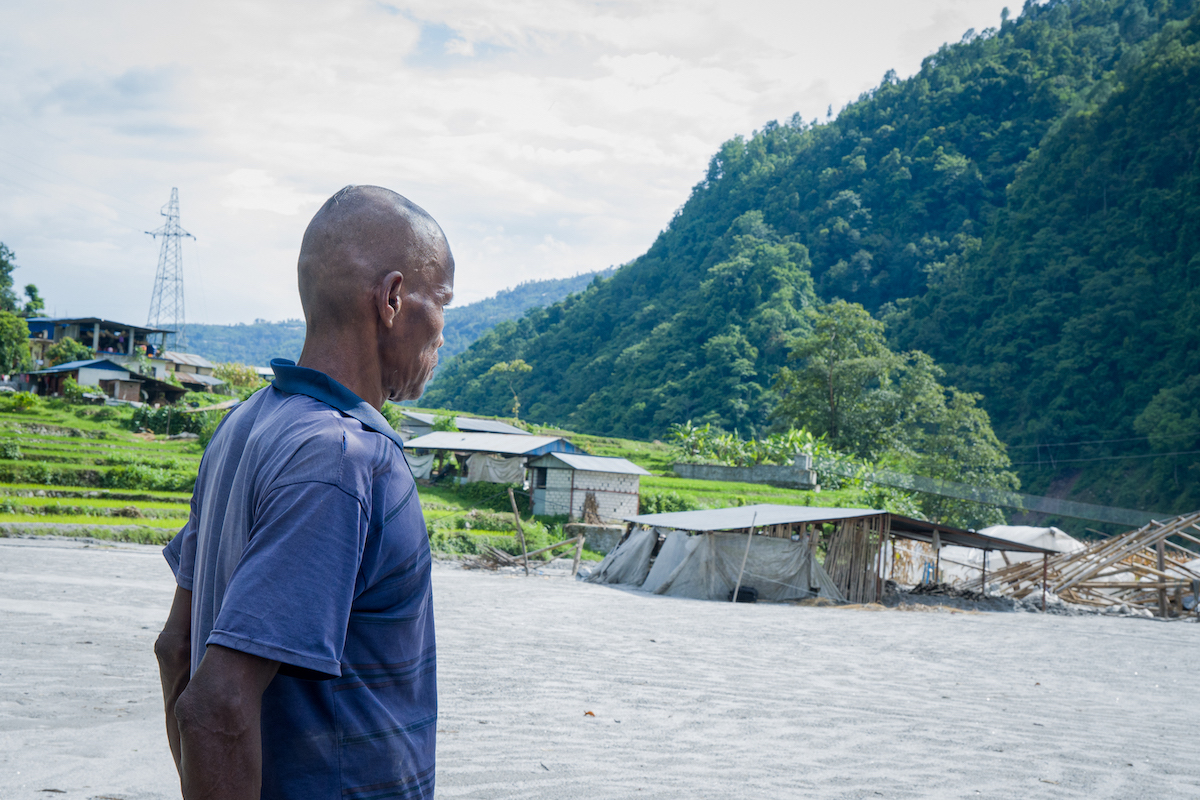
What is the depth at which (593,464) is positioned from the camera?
36.2 meters

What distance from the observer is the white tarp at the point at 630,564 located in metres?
23.8

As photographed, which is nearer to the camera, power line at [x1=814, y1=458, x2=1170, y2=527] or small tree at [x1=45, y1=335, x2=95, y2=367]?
power line at [x1=814, y1=458, x2=1170, y2=527]

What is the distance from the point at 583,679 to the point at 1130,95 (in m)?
77.5

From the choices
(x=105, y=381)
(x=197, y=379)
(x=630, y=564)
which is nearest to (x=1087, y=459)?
(x=630, y=564)

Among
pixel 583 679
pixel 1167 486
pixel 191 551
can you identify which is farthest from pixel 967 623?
pixel 1167 486

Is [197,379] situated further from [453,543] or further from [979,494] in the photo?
[979,494]

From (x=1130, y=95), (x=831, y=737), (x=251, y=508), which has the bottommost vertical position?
(x=831, y=737)

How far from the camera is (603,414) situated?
81438 mm

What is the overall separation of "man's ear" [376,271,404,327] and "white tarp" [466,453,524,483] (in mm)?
36346

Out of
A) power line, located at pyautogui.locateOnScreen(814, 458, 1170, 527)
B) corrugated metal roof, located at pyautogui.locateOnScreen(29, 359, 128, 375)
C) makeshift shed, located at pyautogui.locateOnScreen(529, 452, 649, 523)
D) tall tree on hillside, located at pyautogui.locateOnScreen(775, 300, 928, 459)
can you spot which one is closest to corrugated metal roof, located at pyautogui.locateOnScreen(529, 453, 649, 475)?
makeshift shed, located at pyautogui.locateOnScreen(529, 452, 649, 523)

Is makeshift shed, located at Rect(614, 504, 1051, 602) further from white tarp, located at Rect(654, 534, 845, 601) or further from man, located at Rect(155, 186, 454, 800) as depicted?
man, located at Rect(155, 186, 454, 800)

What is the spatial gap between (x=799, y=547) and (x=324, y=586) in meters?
21.8

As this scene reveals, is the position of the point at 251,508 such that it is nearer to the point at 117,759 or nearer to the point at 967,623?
the point at 117,759

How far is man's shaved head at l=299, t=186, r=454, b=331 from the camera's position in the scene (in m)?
1.65
